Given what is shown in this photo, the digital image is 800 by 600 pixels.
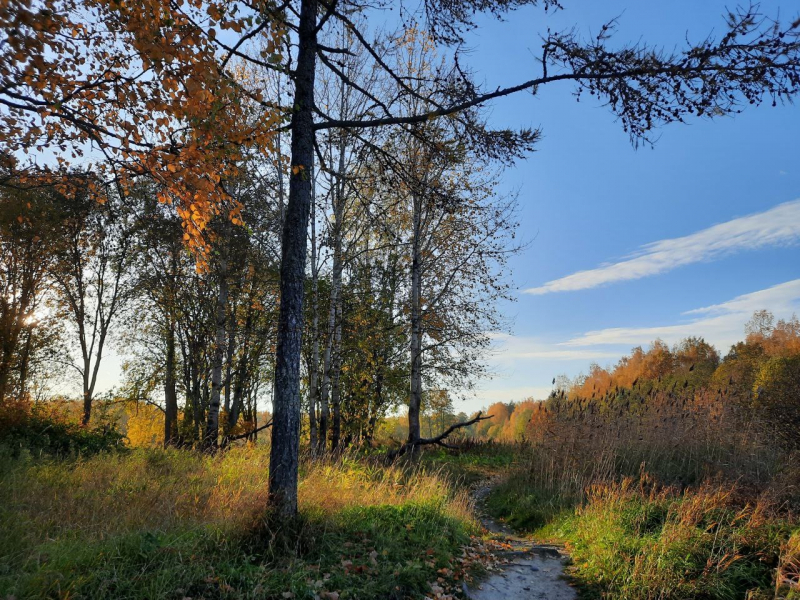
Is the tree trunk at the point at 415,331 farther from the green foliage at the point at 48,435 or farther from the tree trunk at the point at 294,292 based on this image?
the tree trunk at the point at 294,292

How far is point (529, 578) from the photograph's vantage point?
5.27 meters

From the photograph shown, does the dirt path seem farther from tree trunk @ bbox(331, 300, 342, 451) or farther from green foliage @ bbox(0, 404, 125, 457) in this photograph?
green foliage @ bbox(0, 404, 125, 457)

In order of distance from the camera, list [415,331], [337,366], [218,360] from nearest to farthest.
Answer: [218,360] < [337,366] < [415,331]

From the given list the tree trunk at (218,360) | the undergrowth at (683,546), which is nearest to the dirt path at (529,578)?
the undergrowth at (683,546)

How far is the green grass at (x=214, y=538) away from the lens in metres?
3.65

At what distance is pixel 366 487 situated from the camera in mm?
7199

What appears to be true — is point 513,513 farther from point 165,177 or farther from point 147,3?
point 147,3

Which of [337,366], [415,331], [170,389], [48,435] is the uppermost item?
[415,331]

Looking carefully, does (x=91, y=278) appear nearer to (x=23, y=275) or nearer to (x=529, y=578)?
(x=23, y=275)

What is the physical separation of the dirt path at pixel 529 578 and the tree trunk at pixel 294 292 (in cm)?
223

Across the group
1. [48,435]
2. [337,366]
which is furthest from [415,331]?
[48,435]

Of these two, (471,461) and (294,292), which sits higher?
(294,292)

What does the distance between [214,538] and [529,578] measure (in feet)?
11.4

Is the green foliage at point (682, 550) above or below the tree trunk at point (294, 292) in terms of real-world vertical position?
below
